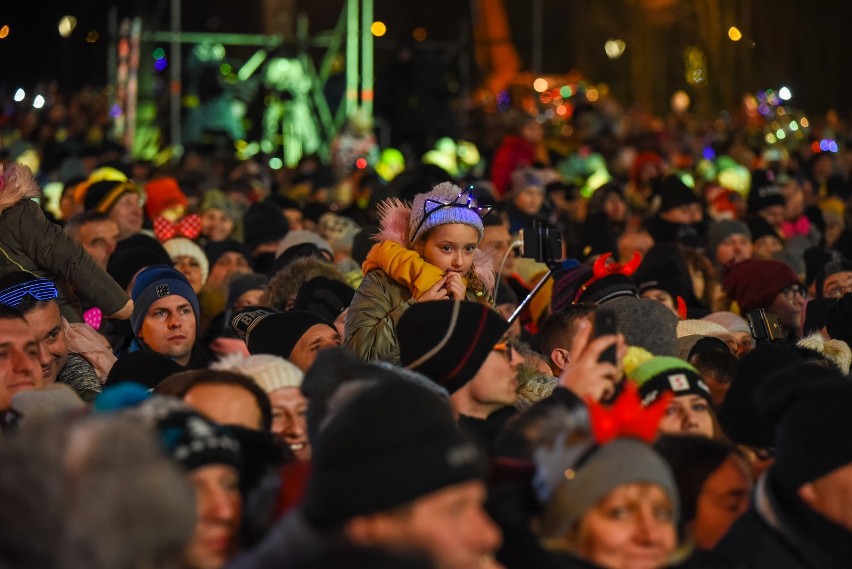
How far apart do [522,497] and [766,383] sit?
0.91m

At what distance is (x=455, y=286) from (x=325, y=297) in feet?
6.58

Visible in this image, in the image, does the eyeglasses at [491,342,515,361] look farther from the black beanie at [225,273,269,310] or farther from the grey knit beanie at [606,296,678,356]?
the black beanie at [225,273,269,310]

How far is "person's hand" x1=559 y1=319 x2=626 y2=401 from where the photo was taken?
194 inches

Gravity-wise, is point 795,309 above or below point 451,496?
below

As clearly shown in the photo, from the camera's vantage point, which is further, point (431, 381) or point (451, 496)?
point (431, 381)

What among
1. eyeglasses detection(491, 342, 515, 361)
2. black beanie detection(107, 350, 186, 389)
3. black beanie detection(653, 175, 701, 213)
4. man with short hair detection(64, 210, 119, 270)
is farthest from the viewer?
black beanie detection(653, 175, 701, 213)

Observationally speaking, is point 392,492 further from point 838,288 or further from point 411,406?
point 838,288

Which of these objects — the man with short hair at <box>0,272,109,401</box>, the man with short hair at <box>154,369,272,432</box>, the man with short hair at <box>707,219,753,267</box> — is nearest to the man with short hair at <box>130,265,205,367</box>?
the man with short hair at <box>0,272,109,401</box>

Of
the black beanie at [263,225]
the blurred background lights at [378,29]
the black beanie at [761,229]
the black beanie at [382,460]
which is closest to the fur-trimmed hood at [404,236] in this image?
the black beanie at [382,460]

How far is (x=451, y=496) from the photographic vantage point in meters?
3.68

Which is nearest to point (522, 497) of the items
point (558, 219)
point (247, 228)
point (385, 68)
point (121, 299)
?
point (121, 299)

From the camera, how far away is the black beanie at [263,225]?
1194cm

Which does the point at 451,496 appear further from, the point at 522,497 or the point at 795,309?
the point at 795,309

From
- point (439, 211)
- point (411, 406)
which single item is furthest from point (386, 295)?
point (411, 406)
